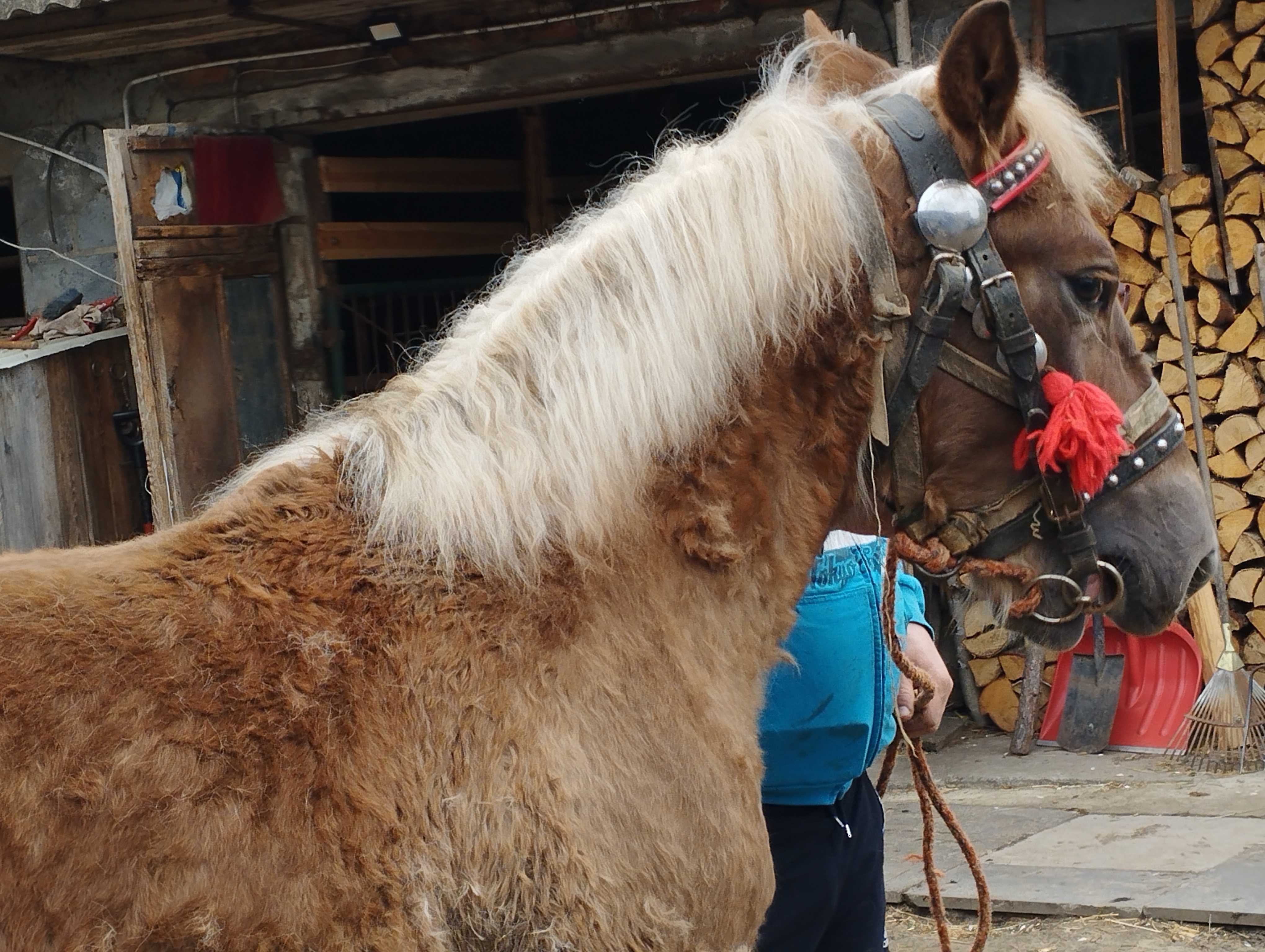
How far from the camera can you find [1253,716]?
17.6 ft

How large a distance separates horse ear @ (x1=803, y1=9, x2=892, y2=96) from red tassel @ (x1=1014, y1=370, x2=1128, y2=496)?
0.52 metres

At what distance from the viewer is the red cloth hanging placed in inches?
235

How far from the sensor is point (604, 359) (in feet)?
5.45

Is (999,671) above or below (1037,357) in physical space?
below

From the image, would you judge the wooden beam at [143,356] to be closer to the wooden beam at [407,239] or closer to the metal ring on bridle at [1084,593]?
the wooden beam at [407,239]

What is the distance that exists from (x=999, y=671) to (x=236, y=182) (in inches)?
168

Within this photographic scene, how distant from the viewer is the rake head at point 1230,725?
210 inches

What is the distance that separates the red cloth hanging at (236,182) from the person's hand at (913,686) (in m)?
4.56

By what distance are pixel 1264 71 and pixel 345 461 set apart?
494 centimetres

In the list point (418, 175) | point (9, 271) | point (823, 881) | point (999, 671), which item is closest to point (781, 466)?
point (823, 881)

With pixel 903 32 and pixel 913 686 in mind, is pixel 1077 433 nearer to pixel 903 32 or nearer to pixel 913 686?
pixel 913 686

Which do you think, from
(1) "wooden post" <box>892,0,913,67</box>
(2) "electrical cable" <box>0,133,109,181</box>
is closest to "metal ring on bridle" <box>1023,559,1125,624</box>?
(1) "wooden post" <box>892,0,913,67</box>

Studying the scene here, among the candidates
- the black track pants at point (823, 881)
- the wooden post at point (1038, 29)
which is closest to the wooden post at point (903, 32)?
the wooden post at point (1038, 29)

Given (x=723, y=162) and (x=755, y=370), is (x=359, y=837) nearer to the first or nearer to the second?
(x=755, y=370)
